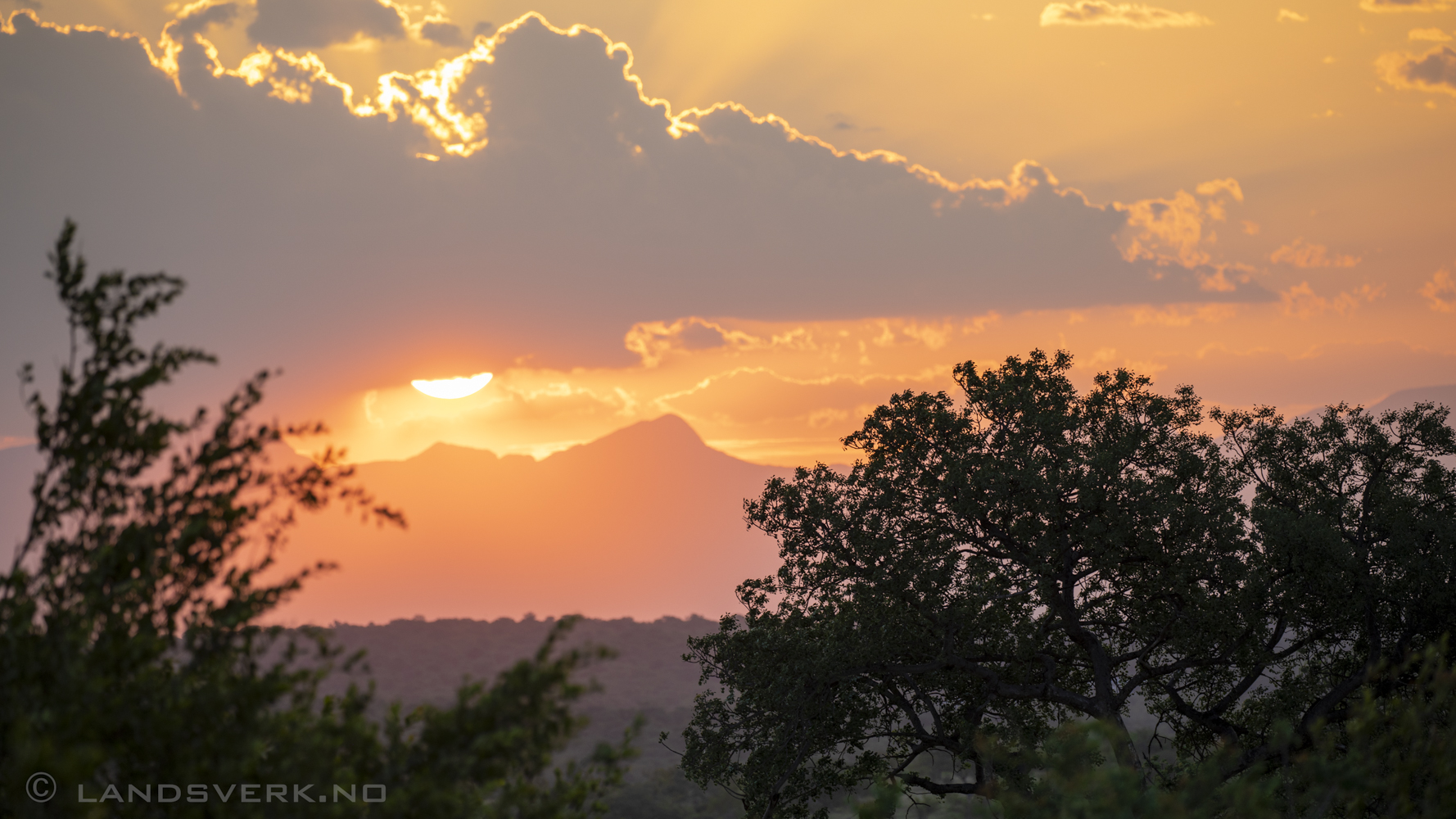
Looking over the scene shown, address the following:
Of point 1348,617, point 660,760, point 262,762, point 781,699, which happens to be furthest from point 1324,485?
point 660,760

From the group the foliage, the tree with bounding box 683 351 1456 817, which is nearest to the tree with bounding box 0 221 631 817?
the foliage

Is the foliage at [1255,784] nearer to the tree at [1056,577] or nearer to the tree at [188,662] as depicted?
the tree at [188,662]

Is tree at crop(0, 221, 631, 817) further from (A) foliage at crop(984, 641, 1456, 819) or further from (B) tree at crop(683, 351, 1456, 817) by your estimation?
(B) tree at crop(683, 351, 1456, 817)

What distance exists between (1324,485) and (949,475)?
9.68 m

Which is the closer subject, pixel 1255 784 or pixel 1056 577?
pixel 1255 784

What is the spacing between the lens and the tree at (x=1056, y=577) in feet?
70.6

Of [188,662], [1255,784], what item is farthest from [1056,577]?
[188,662]

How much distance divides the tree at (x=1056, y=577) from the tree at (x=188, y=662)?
1310 cm

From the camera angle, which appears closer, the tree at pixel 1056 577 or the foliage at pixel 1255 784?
the foliage at pixel 1255 784

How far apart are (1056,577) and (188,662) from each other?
1863 centimetres

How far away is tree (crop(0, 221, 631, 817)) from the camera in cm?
765

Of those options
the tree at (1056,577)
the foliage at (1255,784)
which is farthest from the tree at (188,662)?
the tree at (1056,577)

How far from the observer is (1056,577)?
22734 mm

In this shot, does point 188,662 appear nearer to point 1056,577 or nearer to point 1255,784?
point 1255,784
